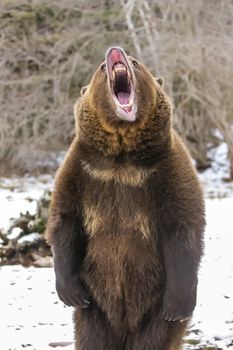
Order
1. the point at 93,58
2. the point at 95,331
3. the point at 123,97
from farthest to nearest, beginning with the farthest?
1. the point at 93,58
2. the point at 95,331
3. the point at 123,97

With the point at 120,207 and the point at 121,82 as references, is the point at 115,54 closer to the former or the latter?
the point at 121,82

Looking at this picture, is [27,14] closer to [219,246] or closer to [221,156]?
[221,156]

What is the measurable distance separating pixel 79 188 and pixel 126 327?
2.40 feet

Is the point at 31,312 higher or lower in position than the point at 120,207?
lower

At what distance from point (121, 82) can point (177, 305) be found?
1.10 meters

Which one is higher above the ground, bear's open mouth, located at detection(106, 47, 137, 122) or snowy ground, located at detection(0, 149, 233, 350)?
bear's open mouth, located at detection(106, 47, 137, 122)

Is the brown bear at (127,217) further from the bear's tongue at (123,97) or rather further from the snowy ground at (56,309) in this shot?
the snowy ground at (56,309)

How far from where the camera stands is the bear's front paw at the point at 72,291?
3.55 m

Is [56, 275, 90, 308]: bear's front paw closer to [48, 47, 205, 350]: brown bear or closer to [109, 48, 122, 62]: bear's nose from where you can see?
[48, 47, 205, 350]: brown bear

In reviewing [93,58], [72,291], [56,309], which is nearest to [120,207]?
[72,291]

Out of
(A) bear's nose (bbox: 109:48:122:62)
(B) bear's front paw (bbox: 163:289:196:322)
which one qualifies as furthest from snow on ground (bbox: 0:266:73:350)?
(A) bear's nose (bbox: 109:48:122:62)

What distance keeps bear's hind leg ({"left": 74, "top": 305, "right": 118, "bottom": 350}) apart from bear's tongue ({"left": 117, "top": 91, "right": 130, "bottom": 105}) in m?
1.04

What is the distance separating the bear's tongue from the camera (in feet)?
11.3

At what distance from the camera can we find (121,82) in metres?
3.51
